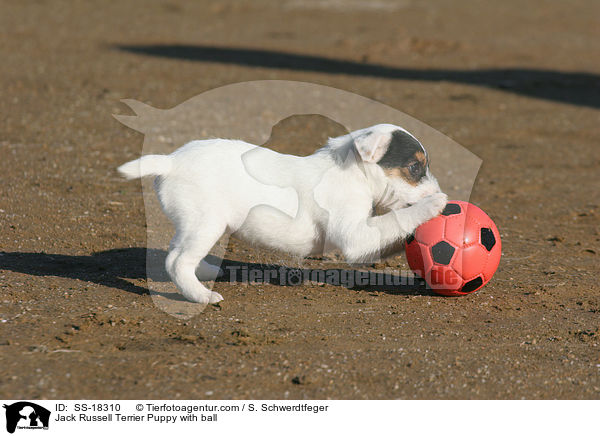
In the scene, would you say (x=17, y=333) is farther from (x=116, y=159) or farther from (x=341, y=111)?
(x=341, y=111)

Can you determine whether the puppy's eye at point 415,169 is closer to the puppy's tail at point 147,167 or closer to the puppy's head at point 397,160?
the puppy's head at point 397,160

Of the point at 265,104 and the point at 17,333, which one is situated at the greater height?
the point at 17,333

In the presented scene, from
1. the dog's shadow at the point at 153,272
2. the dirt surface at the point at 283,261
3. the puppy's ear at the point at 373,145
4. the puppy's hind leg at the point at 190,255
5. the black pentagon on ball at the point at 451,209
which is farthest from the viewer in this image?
the dog's shadow at the point at 153,272

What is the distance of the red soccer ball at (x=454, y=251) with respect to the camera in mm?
5723

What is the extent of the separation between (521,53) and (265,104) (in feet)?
27.4

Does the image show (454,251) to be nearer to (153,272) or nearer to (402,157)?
(402,157)

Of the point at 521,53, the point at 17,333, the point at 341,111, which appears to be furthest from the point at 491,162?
the point at 521,53

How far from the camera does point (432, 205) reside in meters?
5.60

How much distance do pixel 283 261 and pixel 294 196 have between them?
1460mm

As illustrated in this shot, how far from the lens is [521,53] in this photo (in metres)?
18.1

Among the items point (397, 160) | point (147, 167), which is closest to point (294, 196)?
point (397, 160)

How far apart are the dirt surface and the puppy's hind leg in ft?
0.68

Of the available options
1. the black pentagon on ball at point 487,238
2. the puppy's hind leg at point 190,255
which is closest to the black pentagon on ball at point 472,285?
the black pentagon on ball at point 487,238
